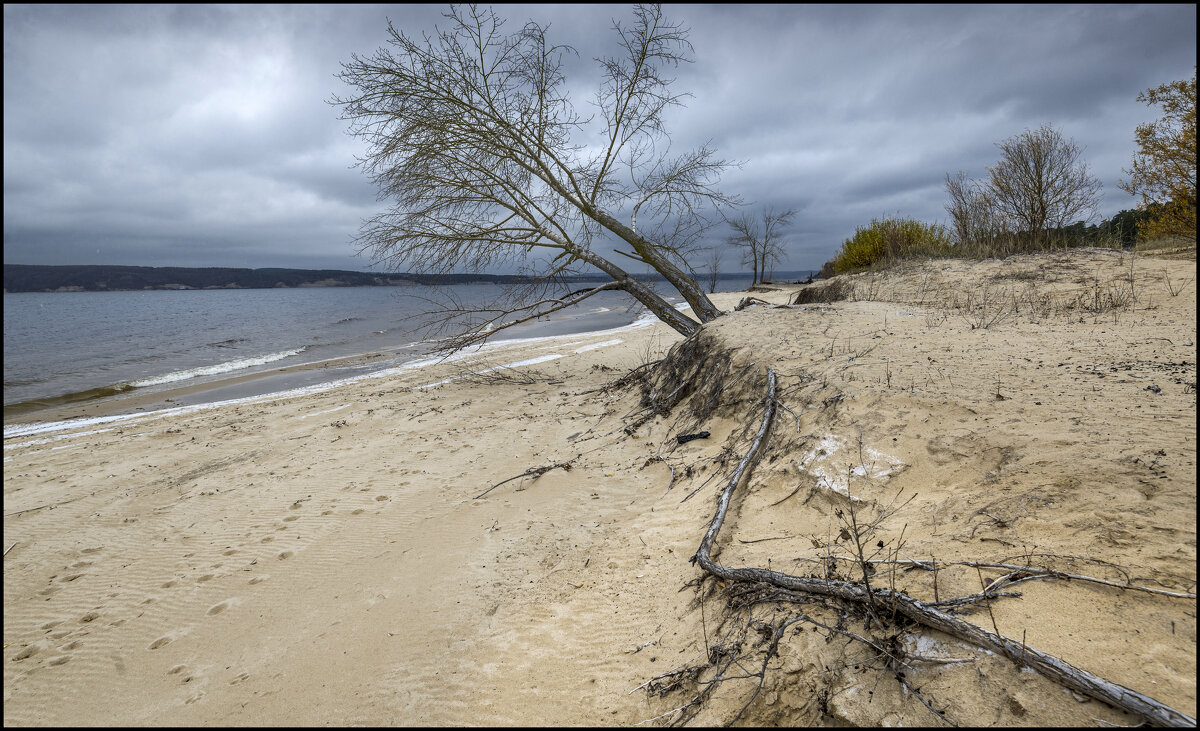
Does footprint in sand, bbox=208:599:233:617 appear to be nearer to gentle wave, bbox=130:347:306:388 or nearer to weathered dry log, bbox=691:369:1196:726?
weathered dry log, bbox=691:369:1196:726

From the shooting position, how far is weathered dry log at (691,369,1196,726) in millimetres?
1456

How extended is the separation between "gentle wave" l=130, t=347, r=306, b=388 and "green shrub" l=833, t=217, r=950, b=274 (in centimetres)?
2043

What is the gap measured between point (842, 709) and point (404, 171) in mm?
9276

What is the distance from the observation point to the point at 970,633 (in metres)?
1.91

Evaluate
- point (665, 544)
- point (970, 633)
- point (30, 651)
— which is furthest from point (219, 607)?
point (970, 633)

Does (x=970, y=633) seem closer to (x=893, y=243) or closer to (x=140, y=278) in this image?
(x=893, y=243)

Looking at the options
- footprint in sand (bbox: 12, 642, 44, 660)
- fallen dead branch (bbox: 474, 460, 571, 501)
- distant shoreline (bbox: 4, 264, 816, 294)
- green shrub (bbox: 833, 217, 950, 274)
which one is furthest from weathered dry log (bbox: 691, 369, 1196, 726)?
distant shoreline (bbox: 4, 264, 816, 294)

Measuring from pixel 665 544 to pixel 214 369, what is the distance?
19.0 metres

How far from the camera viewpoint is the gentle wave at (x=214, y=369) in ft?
50.2

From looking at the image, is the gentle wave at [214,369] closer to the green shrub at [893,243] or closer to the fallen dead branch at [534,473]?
the fallen dead branch at [534,473]

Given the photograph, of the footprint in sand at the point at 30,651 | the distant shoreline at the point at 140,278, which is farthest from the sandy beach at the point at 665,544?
the distant shoreline at the point at 140,278

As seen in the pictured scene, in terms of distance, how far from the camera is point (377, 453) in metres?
6.66

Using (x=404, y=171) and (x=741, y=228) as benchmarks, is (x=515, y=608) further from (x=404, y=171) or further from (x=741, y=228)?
(x=741, y=228)

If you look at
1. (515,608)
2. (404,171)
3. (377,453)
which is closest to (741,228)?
(404,171)
